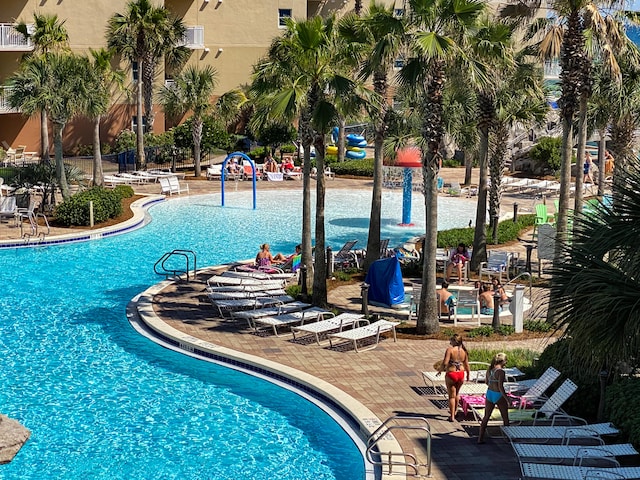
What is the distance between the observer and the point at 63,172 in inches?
1249

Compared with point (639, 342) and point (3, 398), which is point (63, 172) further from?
point (639, 342)

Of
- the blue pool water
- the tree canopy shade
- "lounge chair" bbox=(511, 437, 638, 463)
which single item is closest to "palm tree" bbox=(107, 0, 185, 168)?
the blue pool water

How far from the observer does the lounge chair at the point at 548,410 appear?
13.8 meters

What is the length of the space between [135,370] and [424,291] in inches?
223

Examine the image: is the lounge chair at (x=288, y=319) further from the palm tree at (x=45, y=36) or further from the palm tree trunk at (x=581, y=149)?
the palm tree at (x=45, y=36)

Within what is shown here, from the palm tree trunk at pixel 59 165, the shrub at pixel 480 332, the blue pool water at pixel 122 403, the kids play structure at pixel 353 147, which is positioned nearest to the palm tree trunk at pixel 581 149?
the shrub at pixel 480 332

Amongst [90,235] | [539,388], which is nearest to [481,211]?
[539,388]

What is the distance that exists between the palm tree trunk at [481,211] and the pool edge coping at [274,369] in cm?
817

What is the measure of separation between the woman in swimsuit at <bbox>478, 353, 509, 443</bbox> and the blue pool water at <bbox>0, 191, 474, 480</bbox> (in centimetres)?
187

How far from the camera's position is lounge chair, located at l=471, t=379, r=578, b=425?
45.3 feet

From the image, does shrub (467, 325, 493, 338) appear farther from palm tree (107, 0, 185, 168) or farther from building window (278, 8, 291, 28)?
building window (278, 8, 291, 28)

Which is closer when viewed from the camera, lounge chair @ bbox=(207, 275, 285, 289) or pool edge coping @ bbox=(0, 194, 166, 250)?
lounge chair @ bbox=(207, 275, 285, 289)

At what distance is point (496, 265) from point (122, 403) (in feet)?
37.1

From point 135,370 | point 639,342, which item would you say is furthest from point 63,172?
point 639,342
